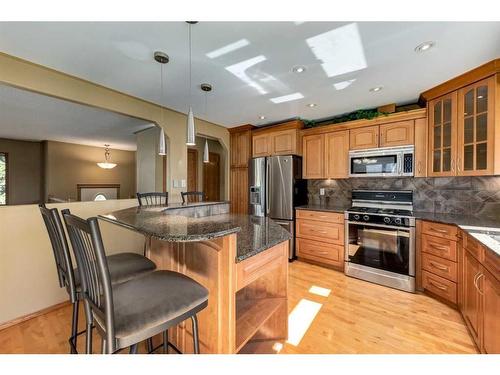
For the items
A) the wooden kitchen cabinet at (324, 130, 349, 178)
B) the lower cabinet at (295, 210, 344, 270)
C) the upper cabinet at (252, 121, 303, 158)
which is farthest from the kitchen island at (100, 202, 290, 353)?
the upper cabinet at (252, 121, 303, 158)

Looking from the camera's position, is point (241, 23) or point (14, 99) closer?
point (241, 23)

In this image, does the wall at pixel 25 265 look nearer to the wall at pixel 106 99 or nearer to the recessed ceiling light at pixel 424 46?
the wall at pixel 106 99

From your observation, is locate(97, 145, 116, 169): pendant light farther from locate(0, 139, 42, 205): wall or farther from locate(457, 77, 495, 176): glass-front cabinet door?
locate(457, 77, 495, 176): glass-front cabinet door

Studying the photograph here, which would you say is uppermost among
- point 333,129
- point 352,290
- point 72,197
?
point 333,129

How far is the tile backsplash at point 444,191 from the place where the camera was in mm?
2418

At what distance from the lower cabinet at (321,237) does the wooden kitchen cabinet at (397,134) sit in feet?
3.82

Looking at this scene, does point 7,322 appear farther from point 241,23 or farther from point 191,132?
point 241,23

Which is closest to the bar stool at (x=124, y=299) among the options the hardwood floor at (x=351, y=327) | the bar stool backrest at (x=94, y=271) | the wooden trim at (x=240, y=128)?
the bar stool backrest at (x=94, y=271)

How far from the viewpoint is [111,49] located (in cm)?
175

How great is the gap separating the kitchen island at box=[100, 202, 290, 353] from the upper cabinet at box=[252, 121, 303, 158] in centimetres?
218
